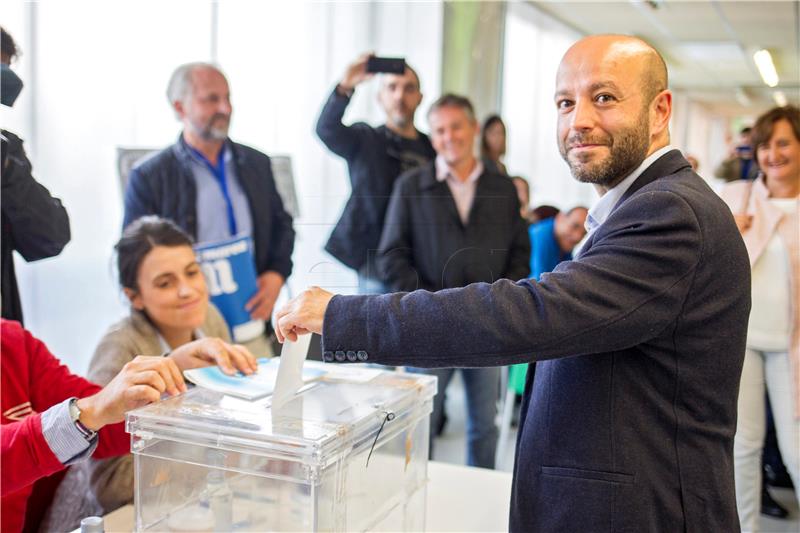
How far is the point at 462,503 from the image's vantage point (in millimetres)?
1517

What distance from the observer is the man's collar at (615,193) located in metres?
1.12

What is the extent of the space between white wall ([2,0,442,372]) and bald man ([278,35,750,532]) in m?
0.50

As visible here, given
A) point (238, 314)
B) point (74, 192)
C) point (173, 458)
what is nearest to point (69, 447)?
point (173, 458)

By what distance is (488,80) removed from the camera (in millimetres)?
4855

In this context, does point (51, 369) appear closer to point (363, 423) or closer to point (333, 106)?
point (363, 423)

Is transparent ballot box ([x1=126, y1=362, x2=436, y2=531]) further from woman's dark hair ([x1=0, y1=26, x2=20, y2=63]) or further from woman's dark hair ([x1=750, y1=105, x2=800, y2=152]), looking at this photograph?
woman's dark hair ([x1=750, y1=105, x2=800, y2=152])

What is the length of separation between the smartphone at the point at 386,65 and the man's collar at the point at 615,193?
134 centimetres

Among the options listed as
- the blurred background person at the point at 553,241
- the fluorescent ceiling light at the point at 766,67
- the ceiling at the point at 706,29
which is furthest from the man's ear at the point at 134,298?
the fluorescent ceiling light at the point at 766,67

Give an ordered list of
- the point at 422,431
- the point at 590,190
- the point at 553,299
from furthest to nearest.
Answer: the point at 590,190 → the point at 422,431 → the point at 553,299

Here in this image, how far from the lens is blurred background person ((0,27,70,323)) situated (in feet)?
4.62

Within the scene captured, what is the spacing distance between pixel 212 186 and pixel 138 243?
0.44m

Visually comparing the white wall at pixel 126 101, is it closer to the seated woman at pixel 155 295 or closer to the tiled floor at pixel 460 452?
the seated woman at pixel 155 295

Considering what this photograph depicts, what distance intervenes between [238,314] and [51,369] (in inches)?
33.6

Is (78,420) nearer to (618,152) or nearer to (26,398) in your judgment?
(26,398)
